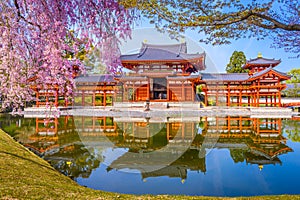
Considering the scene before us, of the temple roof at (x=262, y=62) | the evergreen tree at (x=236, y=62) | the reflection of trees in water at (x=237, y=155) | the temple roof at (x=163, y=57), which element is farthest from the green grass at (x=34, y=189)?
the evergreen tree at (x=236, y=62)

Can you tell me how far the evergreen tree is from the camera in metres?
31.7

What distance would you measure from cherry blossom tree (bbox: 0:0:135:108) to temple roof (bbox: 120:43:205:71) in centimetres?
1647

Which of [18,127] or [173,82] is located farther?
[173,82]

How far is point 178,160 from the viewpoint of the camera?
6320mm

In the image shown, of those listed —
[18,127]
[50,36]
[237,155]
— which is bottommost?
[237,155]

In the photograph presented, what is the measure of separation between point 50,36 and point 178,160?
470cm

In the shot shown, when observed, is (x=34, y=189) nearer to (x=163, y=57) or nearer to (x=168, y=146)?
(x=168, y=146)

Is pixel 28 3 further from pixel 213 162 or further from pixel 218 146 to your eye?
pixel 218 146

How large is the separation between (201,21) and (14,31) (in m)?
2.51

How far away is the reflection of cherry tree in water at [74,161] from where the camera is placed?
5352 millimetres

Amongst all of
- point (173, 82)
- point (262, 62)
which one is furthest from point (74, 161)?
point (262, 62)

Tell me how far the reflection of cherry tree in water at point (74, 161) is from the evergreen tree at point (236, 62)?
94.1ft

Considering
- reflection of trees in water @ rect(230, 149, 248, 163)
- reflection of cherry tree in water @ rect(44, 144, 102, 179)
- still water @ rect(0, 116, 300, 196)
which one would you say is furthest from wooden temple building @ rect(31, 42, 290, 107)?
reflection of cherry tree in water @ rect(44, 144, 102, 179)

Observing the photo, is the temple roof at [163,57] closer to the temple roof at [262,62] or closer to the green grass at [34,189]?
the temple roof at [262,62]
